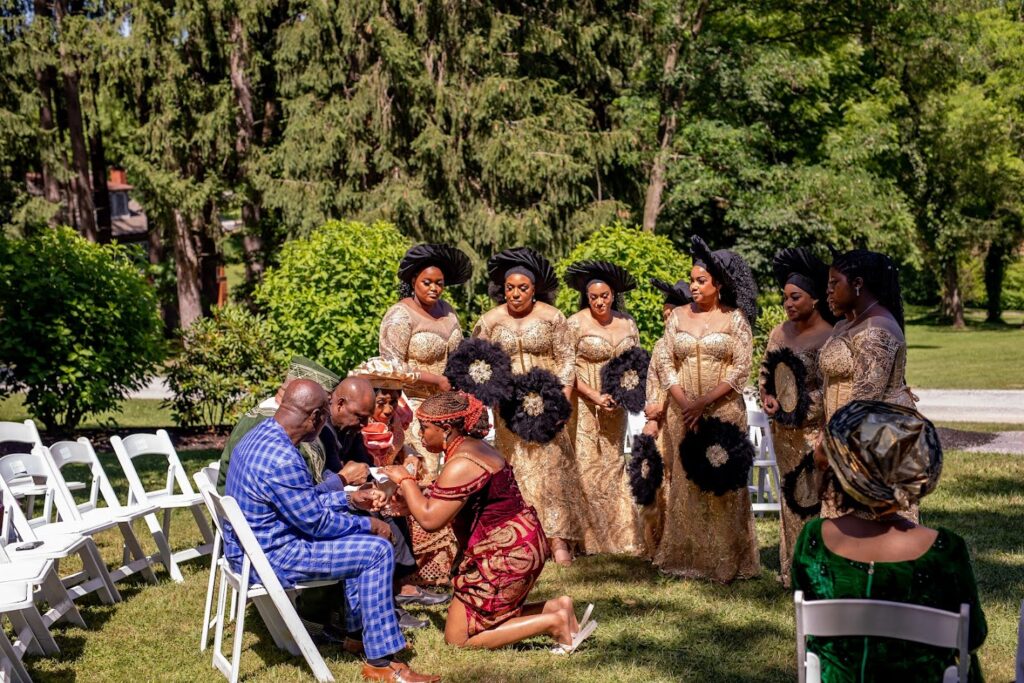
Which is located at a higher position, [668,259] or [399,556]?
[668,259]

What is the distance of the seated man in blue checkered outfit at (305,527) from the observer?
18.4ft

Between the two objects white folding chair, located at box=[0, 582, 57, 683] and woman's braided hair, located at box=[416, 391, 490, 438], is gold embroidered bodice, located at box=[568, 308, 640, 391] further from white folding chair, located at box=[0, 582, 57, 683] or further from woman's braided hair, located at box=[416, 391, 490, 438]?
white folding chair, located at box=[0, 582, 57, 683]

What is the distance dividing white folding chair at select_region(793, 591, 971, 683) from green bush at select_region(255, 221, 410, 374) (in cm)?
974

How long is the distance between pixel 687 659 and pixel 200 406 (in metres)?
10.5

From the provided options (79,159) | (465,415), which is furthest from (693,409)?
(79,159)

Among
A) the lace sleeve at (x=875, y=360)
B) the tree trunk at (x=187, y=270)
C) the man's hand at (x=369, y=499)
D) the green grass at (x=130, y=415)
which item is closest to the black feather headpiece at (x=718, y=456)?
the lace sleeve at (x=875, y=360)

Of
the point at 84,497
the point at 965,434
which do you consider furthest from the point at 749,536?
the point at 965,434

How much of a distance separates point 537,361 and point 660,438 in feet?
3.56

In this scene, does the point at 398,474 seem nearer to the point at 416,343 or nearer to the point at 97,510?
the point at 416,343

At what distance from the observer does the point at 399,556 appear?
266 inches

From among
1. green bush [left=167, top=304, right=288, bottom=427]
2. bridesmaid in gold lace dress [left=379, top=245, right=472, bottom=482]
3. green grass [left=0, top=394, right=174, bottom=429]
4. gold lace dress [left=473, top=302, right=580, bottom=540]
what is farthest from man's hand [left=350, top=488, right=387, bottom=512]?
green grass [left=0, top=394, right=174, bottom=429]

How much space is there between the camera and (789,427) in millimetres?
7414

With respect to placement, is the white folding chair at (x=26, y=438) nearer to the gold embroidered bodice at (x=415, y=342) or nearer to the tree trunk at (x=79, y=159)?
the gold embroidered bodice at (x=415, y=342)

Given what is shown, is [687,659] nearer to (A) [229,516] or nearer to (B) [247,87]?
(A) [229,516]
